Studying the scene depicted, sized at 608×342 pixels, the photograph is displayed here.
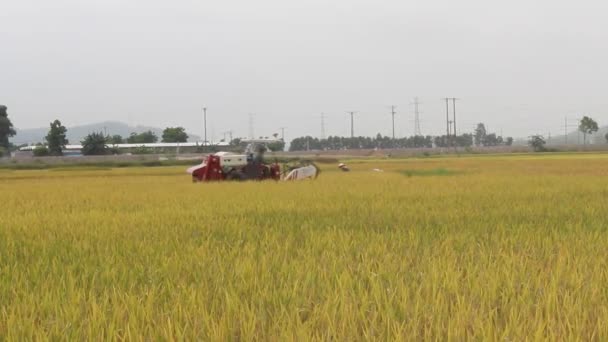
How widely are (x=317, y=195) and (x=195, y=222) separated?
324 centimetres

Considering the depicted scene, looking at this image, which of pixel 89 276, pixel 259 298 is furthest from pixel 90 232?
pixel 259 298

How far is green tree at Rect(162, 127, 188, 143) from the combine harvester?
87586mm

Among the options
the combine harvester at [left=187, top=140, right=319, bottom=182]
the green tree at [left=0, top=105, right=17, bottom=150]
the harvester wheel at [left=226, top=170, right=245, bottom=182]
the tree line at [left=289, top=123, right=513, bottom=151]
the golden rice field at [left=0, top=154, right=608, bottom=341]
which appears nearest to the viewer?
the golden rice field at [left=0, top=154, right=608, bottom=341]

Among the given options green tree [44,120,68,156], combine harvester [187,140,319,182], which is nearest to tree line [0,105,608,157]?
green tree [44,120,68,156]

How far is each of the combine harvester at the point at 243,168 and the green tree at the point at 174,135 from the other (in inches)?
3448

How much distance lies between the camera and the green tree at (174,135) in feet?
325

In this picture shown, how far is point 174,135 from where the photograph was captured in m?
99.4

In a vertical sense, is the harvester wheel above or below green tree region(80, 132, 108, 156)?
below

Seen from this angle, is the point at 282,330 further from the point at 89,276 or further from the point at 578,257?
the point at 578,257

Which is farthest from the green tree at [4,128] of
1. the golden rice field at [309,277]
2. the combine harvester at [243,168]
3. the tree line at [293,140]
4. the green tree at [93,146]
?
the golden rice field at [309,277]

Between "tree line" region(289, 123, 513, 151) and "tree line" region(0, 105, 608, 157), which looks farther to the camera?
"tree line" region(289, 123, 513, 151)

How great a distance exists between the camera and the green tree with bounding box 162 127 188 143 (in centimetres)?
9900

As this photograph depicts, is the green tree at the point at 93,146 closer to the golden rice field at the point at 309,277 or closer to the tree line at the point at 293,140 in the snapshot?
the tree line at the point at 293,140

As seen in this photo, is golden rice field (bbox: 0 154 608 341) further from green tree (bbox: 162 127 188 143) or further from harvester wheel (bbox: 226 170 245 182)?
green tree (bbox: 162 127 188 143)
